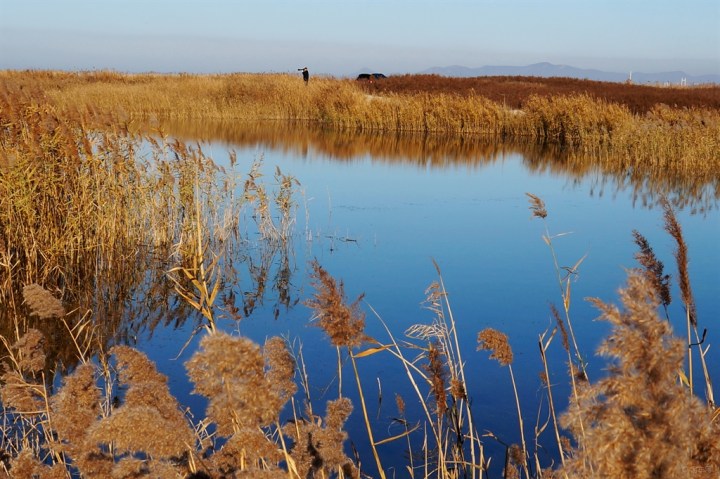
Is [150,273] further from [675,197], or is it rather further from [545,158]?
[545,158]

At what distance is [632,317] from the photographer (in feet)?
3.12

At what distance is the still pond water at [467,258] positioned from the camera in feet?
15.1

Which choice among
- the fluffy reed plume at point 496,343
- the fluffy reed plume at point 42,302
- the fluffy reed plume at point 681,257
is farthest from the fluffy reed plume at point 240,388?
the fluffy reed plume at point 42,302

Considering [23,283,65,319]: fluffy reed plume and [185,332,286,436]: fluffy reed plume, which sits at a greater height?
[185,332,286,436]: fluffy reed plume

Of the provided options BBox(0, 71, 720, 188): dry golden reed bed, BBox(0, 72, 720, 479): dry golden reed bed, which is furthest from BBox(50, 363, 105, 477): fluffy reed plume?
BBox(0, 71, 720, 188): dry golden reed bed

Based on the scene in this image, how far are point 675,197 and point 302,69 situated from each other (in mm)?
18551

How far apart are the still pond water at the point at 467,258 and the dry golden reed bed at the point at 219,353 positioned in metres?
0.11

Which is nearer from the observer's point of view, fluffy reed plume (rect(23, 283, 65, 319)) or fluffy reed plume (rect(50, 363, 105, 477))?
fluffy reed plume (rect(50, 363, 105, 477))

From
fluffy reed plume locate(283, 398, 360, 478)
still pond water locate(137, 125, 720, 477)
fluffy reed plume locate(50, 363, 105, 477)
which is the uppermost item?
fluffy reed plume locate(50, 363, 105, 477)

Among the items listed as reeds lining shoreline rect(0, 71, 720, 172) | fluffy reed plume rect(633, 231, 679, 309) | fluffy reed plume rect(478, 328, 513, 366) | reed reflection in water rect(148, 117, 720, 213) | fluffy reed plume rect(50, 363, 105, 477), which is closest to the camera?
fluffy reed plume rect(50, 363, 105, 477)

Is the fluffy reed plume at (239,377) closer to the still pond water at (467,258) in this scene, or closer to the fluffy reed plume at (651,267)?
the still pond water at (467,258)

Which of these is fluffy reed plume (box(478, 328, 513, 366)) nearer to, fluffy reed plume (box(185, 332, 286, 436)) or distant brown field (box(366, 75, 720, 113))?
fluffy reed plume (box(185, 332, 286, 436))

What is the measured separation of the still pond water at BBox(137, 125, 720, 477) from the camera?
4609 millimetres

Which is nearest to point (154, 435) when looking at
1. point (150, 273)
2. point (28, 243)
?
point (28, 243)
